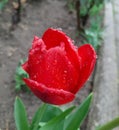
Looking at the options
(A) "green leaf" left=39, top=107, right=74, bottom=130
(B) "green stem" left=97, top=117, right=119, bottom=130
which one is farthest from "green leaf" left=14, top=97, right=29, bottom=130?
(B) "green stem" left=97, top=117, right=119, bottom=130

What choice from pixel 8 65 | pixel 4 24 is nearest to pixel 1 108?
pixel 8 65

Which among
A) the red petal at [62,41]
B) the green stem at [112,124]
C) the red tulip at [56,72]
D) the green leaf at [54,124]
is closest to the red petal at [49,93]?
the red tulip at [56,72]

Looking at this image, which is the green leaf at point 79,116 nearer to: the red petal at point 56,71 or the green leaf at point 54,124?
the green leaf at point 54,124

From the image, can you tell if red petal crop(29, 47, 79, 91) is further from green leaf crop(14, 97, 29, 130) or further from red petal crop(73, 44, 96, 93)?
green leaf crop(14, 97, 29, 130)

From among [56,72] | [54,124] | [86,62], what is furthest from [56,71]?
[54,124]

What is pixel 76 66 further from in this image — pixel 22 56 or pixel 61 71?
pixel 22 56

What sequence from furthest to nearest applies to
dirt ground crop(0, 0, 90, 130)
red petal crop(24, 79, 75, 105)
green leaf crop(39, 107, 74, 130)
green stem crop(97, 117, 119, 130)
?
1. dirt ground crop(0, 0, 90, 130)
2. green leaf crop(39, 107, 74, 130)
3. green stem crop(97, 117, 119, 130)
4. red petal crop(24, 79, 75, 105)
